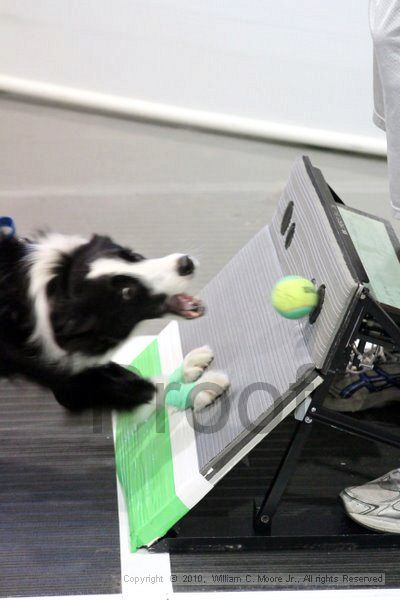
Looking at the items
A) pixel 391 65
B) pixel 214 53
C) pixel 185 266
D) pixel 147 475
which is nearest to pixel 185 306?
pixel 185 266

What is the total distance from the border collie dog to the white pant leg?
0.51 m

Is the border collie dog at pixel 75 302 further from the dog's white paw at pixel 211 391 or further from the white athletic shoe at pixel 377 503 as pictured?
the white athletic shoe at pixel 377 503

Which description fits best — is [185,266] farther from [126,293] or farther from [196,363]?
[196,363]

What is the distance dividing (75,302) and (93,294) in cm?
4

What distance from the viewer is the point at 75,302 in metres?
1.76

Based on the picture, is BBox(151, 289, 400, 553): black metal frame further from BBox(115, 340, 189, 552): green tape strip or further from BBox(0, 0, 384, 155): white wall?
BBox(0, 0, 384, 155): white wall

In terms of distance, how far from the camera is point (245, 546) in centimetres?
175

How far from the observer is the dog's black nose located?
1820 millimetres

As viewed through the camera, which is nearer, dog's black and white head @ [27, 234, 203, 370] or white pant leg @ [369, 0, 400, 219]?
white pant leg @ [369, 0, 400, 219]

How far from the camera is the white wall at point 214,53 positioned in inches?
143

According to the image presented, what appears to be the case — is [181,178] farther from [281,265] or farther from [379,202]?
[281,265]

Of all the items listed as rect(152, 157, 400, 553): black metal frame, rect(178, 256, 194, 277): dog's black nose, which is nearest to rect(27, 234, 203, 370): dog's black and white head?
rect(178, 256, 194, 277): dog's black nose

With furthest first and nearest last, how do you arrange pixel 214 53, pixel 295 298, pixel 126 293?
pixel 214 53 < pixel 126 293 < pixel 295 298

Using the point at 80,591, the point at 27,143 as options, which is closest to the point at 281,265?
the point at 80,591
